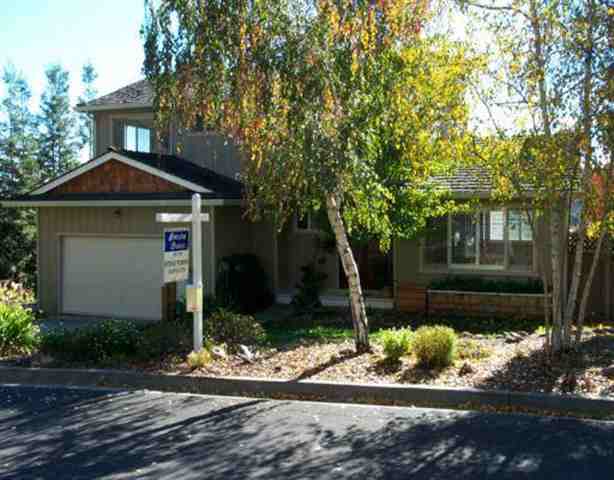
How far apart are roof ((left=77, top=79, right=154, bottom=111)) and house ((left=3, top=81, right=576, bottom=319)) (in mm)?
2517

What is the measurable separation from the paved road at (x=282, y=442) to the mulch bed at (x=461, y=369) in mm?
733

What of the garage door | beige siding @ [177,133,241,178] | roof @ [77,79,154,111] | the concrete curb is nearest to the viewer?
the concrete curb

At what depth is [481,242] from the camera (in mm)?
14898

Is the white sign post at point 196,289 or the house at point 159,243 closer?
the white sign post at point 196,289

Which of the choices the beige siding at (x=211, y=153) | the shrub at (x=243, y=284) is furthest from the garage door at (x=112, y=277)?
the beige siding at (x=211, y=153)

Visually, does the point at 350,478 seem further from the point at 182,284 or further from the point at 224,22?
the point at 182,284

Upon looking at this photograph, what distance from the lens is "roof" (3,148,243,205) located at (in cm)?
1396

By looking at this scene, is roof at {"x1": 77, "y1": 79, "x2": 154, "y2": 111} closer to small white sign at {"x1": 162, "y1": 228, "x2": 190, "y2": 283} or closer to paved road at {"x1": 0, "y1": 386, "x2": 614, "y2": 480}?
small white sign at {"x1": 162, "y1": 228, "x2": 190, "y2": 283}

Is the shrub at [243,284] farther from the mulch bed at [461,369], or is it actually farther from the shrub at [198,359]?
the shrub at [198,359]

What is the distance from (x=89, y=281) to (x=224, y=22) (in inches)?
351

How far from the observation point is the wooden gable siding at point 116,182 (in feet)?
47.4

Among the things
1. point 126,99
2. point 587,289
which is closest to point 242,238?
point 126,99

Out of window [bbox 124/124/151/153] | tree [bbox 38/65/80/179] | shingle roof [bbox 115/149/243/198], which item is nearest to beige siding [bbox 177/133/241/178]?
shingle roof [bbox 115/149/243/198]

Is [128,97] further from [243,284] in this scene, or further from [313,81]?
[313,81]
